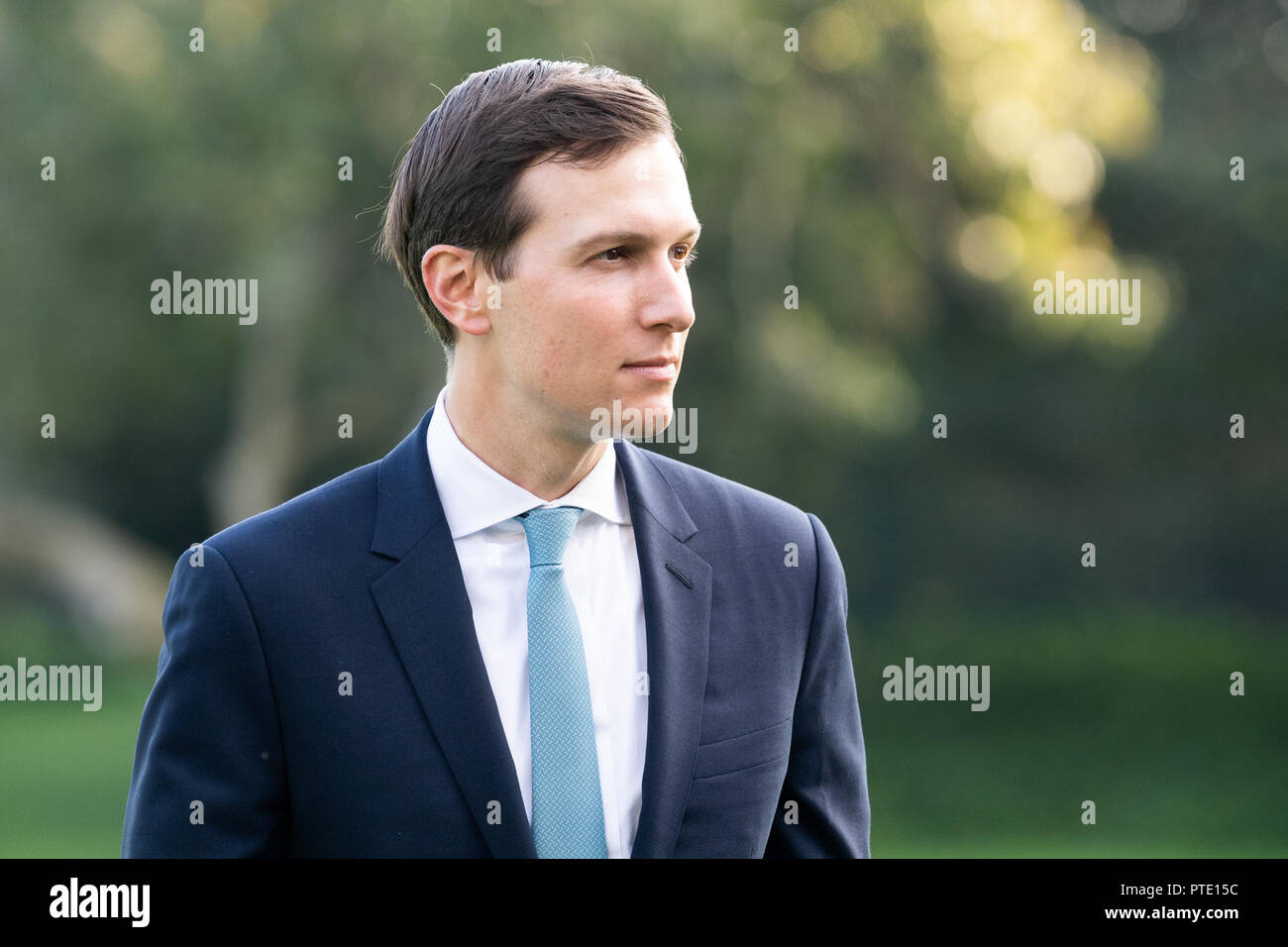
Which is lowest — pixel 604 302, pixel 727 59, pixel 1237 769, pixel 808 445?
pixel 1237 769

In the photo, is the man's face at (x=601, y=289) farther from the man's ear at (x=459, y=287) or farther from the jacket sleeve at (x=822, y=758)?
the jacket sleeve at (x=822, y=758)

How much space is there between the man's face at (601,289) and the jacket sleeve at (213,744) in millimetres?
644

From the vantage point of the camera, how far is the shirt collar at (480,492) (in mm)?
2713

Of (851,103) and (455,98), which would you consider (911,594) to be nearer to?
(851,103)

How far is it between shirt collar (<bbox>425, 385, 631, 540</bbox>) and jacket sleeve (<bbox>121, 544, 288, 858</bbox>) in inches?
16.5

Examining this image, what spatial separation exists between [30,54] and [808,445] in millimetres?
6985

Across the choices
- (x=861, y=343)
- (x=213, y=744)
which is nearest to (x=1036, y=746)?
(x=861, y=343)

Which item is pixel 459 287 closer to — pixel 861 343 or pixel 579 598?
pixel 579 598

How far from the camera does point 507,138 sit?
9.02 ft

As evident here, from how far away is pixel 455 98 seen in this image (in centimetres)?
287

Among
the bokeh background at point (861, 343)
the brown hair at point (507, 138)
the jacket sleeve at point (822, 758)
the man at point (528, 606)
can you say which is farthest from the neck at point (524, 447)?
the bokeh background at point (861, 343)

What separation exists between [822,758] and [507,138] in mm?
1300

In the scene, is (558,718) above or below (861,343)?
below
